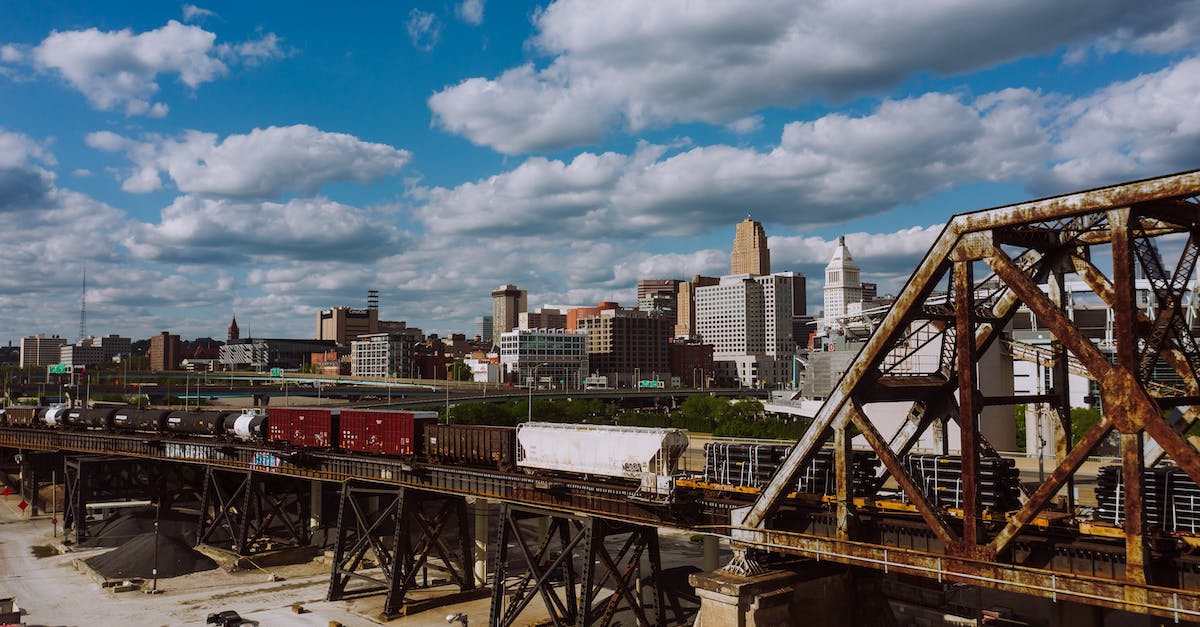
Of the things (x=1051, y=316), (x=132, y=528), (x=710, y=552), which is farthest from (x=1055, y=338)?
(x=132, y=528)

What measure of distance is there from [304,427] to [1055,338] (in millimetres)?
50922

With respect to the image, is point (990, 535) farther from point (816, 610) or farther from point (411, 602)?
point (411, 602)

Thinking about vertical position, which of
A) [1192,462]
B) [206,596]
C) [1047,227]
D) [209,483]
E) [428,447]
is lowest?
[206,596]

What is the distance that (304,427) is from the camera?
196ft

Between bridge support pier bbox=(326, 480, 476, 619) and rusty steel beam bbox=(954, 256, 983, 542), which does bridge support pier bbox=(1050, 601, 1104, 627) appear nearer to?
rusty steel beam bbox=(954, 256, 983, 542)

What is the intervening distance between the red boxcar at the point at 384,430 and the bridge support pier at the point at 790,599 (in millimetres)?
26965

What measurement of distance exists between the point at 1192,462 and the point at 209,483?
6739 cm

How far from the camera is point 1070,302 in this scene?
439ft

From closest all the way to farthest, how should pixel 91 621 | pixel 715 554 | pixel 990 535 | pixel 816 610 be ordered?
pixel 990 535, pixel 816 610, pixel 91 621, pixel 715 554

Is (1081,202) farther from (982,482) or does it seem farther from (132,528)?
(132,528)

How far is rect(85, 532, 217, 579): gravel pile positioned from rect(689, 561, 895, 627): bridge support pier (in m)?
43.0

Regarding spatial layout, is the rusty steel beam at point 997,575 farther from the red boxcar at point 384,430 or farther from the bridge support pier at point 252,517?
the bridge support pier at point 252,517

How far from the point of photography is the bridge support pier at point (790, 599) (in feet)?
92.7

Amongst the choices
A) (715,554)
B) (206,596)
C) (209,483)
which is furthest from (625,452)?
(209,483)
